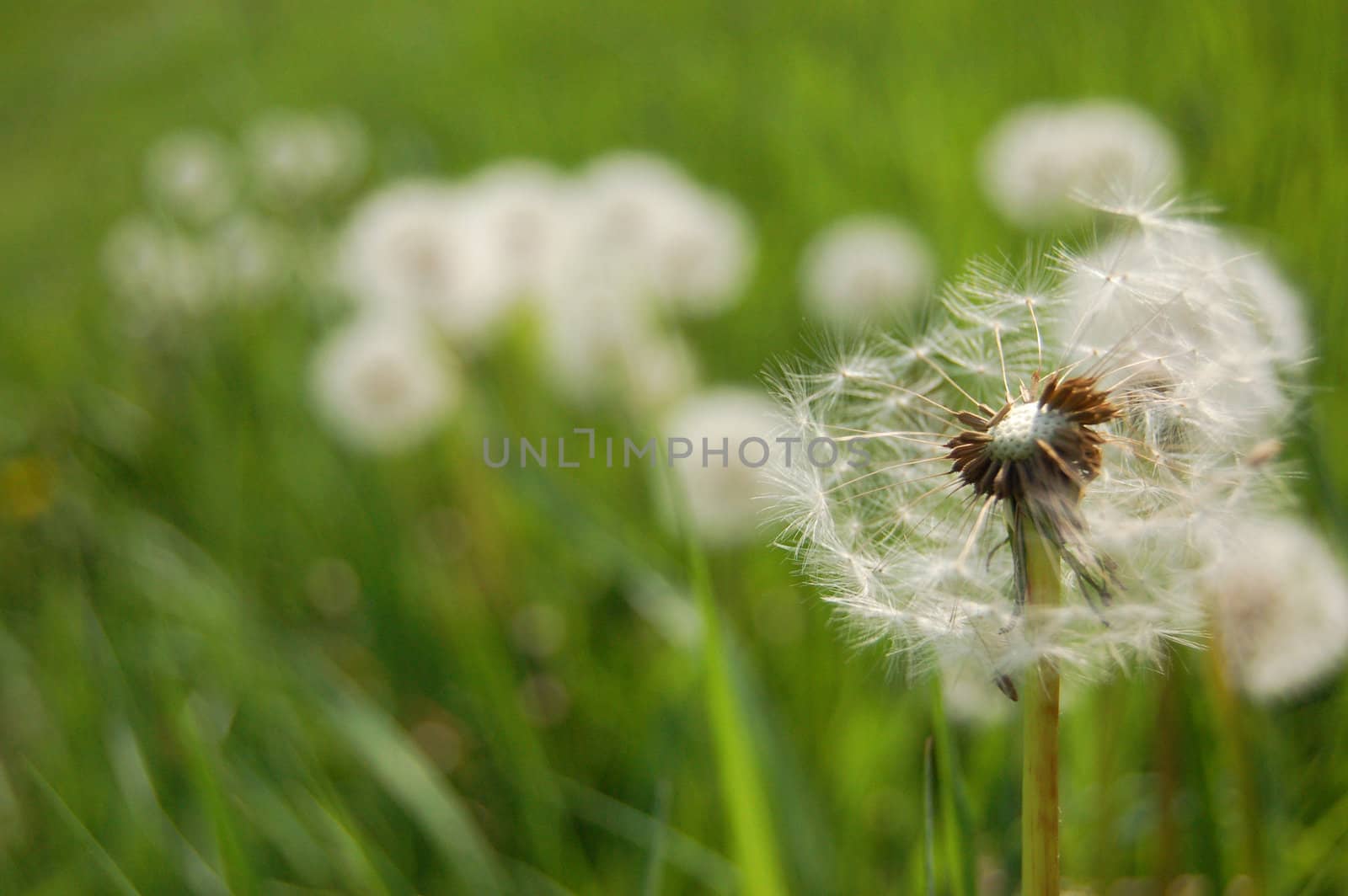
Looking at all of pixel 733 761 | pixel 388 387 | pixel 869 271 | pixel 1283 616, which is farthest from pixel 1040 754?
pixel 388 387

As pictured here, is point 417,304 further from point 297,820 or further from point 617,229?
point 297,820

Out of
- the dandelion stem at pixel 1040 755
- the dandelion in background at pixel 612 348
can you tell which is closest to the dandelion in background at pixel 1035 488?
the dandelion stem at pixel 1040 755

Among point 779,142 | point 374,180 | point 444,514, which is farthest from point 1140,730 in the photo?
point 374,180

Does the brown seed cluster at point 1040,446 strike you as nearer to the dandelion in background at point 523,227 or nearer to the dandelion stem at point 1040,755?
the dandelion stem at point 1040,755

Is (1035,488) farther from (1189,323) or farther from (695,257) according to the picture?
(695,257)

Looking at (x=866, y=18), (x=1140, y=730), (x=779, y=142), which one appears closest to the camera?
(x=1140, y=730)
